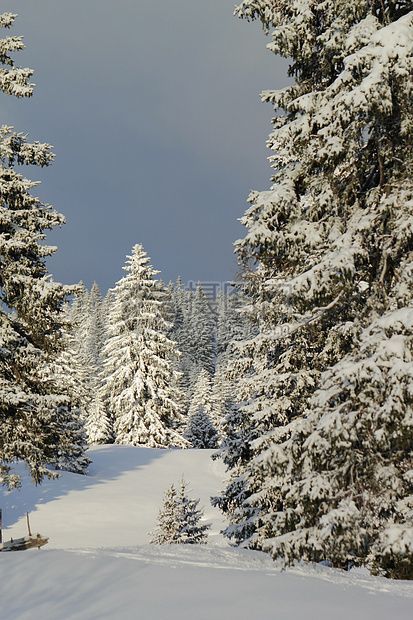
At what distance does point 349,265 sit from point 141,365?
2707cm

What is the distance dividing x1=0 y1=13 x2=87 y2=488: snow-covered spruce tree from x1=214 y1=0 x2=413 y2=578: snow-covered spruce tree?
5.47 meters

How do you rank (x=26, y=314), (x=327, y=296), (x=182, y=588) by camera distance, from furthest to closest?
(x=26, y=314) → (x=327, y=296) → (x=182, y=588)

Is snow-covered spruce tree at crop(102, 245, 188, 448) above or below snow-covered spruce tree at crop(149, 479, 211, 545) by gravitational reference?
above

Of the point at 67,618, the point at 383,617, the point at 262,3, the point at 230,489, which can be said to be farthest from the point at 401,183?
the point at 230,489

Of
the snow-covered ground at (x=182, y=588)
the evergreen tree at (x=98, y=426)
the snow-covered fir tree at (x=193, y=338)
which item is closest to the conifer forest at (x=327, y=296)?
the snow-covered ground at (x=182, y=588)

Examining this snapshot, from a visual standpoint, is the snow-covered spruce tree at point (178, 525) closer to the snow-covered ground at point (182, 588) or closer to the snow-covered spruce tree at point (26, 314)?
the snow-covered spruce tree at point (26, 314)

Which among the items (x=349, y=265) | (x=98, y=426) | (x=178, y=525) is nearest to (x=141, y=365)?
(x=98, y=426)

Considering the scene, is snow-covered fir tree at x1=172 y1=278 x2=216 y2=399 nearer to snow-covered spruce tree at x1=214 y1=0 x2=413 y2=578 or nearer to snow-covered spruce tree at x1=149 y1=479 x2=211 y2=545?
snow-covered spruce tree at x1=149 y1=479 x2=211 y2=545

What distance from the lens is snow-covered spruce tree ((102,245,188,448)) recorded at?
104 feet

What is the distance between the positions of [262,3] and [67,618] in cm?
818

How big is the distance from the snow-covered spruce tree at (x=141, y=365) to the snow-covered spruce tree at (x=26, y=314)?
758 inches

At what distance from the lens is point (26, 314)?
36.2 ft

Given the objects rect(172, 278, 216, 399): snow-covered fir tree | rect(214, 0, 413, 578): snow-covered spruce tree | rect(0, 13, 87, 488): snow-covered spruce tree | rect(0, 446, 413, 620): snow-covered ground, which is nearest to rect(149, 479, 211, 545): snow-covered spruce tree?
rect(0, 13, 87, 488): snow-covered spruce tree

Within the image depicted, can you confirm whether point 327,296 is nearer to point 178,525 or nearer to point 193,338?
point 178,525
